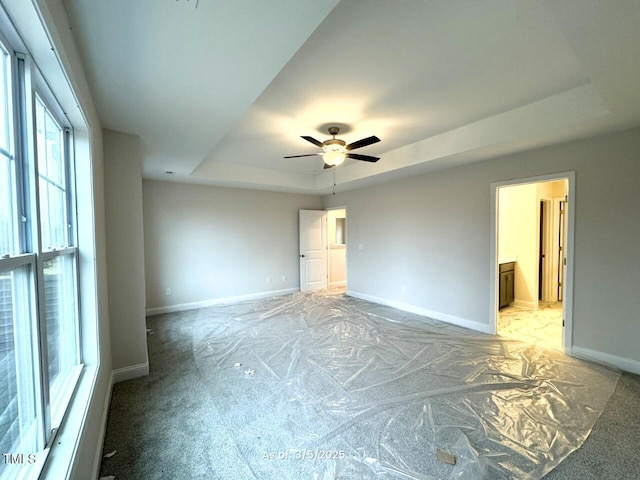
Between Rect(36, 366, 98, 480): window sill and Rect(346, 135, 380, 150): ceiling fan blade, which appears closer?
Rect(36, 366, 98, 480): window sill

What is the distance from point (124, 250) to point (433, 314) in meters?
4.32

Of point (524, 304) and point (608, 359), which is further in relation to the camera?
point (524, 304)

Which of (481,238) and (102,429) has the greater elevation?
(481,238)

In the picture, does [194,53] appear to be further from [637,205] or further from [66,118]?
[637,205]

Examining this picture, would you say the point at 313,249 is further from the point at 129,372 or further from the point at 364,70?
the point at 364,70

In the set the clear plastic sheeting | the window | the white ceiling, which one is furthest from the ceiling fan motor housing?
the clear plastic sheeting

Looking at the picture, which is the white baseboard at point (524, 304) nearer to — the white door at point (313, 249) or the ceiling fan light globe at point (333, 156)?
the white door at point (313, 249)

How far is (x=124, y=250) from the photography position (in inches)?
104

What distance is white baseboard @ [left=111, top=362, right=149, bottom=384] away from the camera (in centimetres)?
262

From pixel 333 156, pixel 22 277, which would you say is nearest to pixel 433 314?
pixel 333 156

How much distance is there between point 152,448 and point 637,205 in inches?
181

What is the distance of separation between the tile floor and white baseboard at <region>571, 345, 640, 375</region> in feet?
0.60

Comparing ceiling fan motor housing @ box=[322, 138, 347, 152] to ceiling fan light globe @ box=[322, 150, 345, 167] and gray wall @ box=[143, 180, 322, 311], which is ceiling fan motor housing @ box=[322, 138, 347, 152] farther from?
gray wall @ box=[143, 180, 322, 311]

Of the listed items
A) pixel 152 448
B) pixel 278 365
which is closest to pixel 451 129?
pixel 278 365
